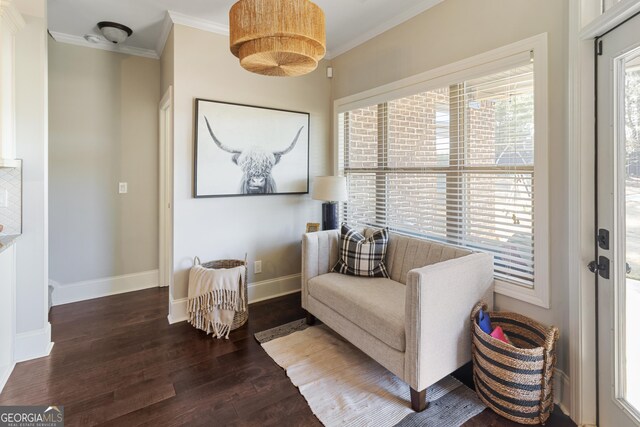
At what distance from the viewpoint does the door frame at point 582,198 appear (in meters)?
1.57

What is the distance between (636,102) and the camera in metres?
1.36

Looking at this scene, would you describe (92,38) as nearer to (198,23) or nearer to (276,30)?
(198,23)

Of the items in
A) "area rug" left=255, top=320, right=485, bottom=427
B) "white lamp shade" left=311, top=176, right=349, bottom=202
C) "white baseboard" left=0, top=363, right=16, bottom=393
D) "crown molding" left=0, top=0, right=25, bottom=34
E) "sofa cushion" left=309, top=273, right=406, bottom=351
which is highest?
"crown molding" left=0, top=0, right=25, bottom=34

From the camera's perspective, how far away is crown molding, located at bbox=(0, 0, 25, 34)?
6.06 feet

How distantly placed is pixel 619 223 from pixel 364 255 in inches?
62.1

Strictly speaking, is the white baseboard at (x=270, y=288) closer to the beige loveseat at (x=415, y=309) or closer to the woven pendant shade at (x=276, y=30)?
the beige loveseat at (x=415, y=309)

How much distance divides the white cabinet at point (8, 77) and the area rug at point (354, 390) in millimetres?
2168

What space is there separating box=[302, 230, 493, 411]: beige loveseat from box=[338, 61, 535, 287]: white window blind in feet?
0.64

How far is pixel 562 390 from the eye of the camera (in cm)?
177

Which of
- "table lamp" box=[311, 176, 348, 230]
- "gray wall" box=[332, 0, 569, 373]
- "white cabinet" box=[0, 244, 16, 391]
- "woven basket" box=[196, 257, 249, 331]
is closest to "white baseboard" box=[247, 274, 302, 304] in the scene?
"woven basket" box=[196, 257, 249, 331]

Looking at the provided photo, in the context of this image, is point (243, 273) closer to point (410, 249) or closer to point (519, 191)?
point (410, 249)

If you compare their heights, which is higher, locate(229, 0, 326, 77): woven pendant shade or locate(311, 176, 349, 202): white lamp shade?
locate(229, 0, 326, 77): woven pendant shade

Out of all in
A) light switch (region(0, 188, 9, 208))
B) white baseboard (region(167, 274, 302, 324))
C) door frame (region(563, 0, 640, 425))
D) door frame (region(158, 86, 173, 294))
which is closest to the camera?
door frame (region(563, 0, 640, 425))

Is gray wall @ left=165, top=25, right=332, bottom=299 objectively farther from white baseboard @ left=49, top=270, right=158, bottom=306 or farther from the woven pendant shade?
the woven pendant shade
